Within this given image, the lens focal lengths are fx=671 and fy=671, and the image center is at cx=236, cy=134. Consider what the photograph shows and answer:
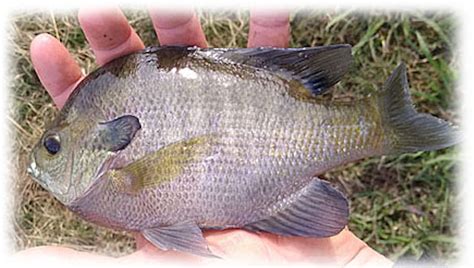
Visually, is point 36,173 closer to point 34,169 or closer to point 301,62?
point 34,169

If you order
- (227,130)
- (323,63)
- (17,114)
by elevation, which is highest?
(323,63)

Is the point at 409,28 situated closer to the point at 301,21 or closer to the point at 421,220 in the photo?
the point at 301,21

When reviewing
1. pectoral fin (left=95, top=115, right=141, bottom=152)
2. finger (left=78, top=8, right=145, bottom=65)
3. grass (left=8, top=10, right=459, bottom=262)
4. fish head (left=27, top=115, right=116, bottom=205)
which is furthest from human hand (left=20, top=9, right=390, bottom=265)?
grass (left=8, top=10, right=459, bottom=262)

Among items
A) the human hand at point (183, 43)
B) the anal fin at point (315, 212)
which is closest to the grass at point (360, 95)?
the human hand at point (183, 43)

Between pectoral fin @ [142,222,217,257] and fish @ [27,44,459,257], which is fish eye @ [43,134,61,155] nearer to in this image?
fish @ [27,44,459,257]

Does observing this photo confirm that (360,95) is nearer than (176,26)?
No

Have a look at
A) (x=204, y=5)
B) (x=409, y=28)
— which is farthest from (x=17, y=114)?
(x=409, y=28)

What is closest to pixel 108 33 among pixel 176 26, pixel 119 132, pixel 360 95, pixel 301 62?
pixel 176 26

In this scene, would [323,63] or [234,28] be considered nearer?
[323,63]
